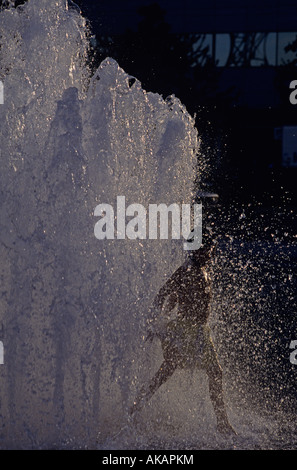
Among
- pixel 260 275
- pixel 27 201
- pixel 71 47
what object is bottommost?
pixel 260 275

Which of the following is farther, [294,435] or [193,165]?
[193,165]

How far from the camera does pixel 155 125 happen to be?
35.9 ft

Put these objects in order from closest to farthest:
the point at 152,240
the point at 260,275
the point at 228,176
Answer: the point at 152,240 → the point at 260,275 → the point at 228,176

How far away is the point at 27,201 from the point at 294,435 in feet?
9.03

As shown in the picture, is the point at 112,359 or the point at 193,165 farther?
the point at 193,165

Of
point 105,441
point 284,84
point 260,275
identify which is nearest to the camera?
point 105,441

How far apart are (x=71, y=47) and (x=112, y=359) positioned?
494 cm

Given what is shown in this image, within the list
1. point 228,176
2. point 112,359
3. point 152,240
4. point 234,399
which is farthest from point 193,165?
point 228,176

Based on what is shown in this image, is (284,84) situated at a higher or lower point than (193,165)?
higher

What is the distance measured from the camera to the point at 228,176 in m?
33.6

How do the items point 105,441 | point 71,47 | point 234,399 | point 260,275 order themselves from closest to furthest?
point 105,441
point 234,399
point 71,47
point 260,275

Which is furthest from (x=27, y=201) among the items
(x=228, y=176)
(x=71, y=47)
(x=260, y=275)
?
(x=228, y=176)

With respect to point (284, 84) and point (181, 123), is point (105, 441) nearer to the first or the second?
point (181, 123)

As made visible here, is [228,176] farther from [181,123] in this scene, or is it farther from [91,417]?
[91,417]
